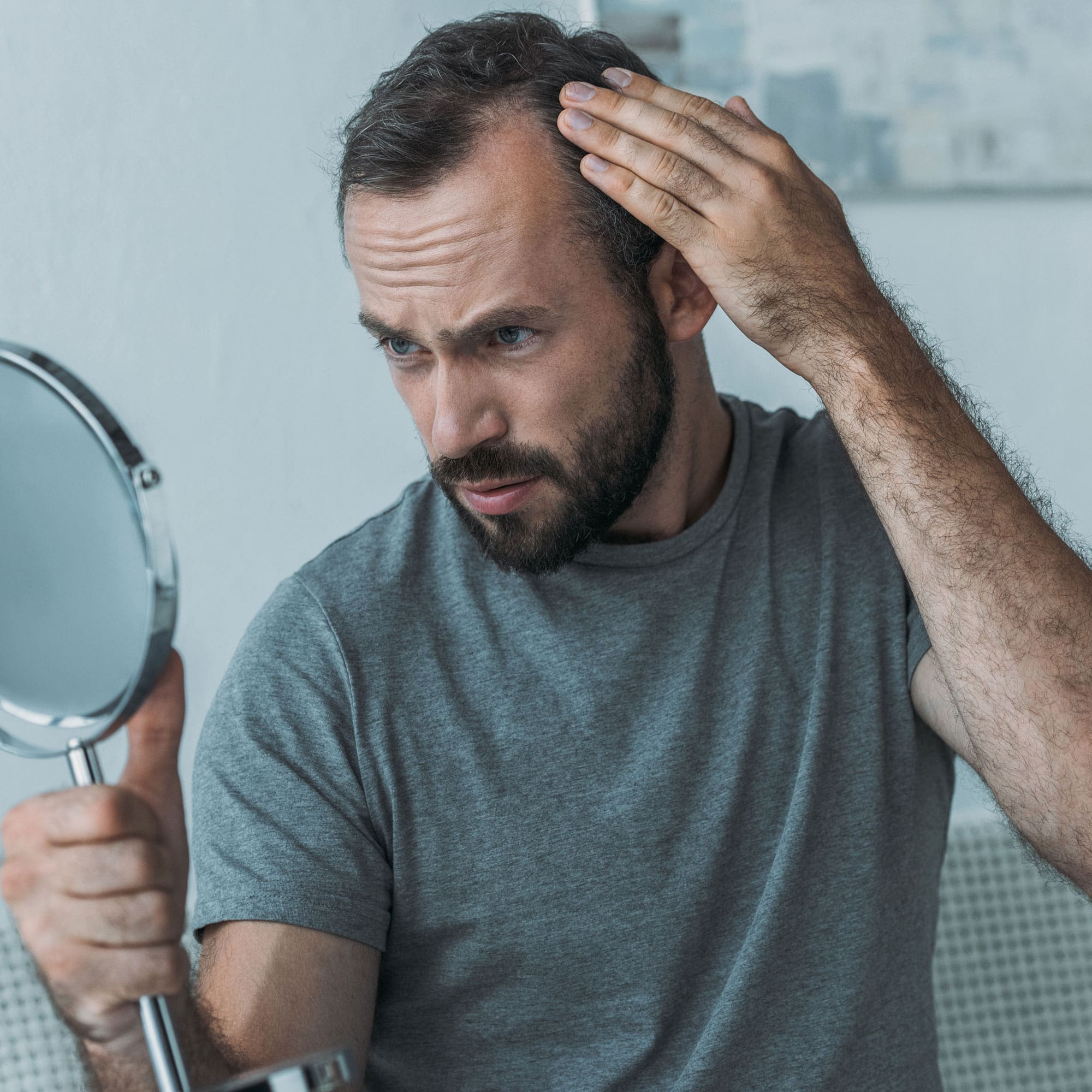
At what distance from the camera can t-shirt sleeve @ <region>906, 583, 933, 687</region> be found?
1.24 meters

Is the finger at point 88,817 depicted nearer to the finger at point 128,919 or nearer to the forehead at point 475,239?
the finger at point 128,919

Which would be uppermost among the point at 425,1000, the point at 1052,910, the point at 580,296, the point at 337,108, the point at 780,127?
the point at 337,108

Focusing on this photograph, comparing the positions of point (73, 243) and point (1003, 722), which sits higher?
point (73, 243)

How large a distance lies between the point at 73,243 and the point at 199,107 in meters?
0.22

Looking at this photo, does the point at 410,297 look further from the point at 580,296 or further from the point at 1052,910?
the point at 1052,910

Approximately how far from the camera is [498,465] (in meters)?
1.15

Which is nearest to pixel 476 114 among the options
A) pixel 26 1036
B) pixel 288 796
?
pixel 288 796

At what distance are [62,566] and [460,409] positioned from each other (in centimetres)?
56

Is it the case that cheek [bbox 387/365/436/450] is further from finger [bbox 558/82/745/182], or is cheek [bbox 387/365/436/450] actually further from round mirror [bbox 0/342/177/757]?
round mirror [bbox 0/342/177/757]

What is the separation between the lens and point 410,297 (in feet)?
3.61

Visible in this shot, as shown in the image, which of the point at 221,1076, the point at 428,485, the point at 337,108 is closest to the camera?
the point at 221,1076

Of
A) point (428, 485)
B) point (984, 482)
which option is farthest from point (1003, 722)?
point (428, 485)

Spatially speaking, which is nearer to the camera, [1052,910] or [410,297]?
[410,297]

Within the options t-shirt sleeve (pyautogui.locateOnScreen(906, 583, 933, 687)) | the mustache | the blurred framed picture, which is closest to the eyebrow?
the mustache
